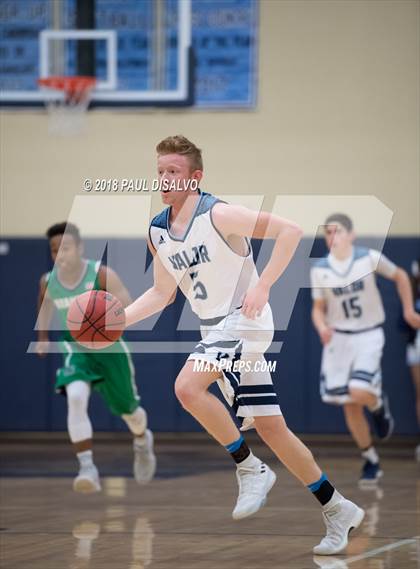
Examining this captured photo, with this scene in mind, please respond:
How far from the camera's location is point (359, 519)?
20.1ft

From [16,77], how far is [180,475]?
17.1ft

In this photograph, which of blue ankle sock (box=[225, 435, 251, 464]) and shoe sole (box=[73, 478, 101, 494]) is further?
shoe sole (box=[73, 478, 101, 494])

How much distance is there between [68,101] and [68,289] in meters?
4.25

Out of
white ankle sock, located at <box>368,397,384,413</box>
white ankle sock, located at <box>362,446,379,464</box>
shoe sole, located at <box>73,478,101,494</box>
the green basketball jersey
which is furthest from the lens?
white ankle sock, located at <box>368,397,384,413</box>

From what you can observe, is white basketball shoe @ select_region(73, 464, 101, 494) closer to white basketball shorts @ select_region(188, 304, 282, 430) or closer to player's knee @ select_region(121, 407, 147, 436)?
player's knee @ select_region(121, 407, 147, 436)

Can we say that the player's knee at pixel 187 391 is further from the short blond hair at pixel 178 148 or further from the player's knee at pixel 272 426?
the short blond hair at pixel 178 148

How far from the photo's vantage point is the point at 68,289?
29.9ft

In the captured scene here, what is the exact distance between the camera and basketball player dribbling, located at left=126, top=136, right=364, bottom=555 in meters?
5.78

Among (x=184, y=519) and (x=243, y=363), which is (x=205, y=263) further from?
(x=184, y=519)

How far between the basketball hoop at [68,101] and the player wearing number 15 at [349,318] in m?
3.31

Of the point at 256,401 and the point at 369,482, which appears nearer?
the point at 256,401

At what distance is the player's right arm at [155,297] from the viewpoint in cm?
609

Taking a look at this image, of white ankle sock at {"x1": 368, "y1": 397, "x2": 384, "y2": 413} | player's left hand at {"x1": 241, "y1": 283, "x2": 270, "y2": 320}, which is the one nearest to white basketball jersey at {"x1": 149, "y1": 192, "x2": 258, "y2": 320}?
player's left hand at {"x1": 241, "y1": 283, "x2": 270, "y2": 320}

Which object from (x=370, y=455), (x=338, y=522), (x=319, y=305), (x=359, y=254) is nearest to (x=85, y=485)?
(x=370, y=455)
